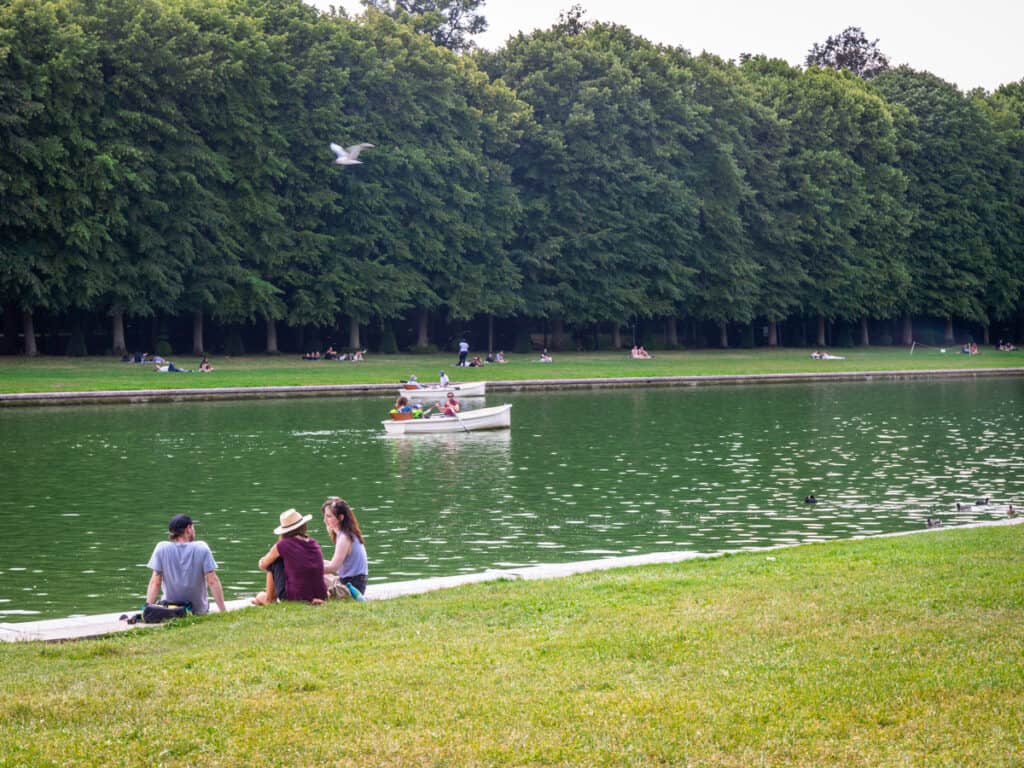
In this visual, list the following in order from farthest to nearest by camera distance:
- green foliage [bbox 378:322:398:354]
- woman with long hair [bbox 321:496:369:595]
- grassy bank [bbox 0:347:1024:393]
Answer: green foliage [bbox 378:322:398:354], grassy bank [bbox 0:347:1024:393], woman with long hair [bbox 321:496:369:595]

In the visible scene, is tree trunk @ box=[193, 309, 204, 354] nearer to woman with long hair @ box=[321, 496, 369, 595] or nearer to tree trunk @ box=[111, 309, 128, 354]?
tree trunk @ box=[111, 309, 128, 354]

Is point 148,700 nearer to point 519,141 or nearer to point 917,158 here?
point 519,141

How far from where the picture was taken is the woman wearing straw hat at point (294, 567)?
13977 millimetres

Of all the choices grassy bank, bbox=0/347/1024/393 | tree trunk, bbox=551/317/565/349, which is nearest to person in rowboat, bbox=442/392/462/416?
grassy bank, bbox=0/347/1024/393

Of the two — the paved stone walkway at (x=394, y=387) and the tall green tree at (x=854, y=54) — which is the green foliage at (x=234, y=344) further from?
the tall green tree at (x=854, y=54)

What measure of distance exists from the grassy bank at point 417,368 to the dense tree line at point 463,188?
10.6 feet

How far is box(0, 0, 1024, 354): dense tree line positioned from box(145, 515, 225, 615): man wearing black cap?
50.0 metres

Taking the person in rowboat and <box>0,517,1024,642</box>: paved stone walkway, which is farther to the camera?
the person in rowboat

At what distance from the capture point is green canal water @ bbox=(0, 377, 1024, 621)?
66.7 feet

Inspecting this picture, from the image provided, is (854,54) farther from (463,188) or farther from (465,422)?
(465,422)

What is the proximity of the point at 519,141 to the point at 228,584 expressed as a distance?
69.1 meters

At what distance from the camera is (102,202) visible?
63.7 m

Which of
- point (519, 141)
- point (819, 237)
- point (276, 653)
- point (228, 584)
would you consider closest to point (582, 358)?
point (519, 141)

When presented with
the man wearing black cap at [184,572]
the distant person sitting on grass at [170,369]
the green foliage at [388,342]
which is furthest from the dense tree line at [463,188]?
the man wearing black cap at [184,572]
